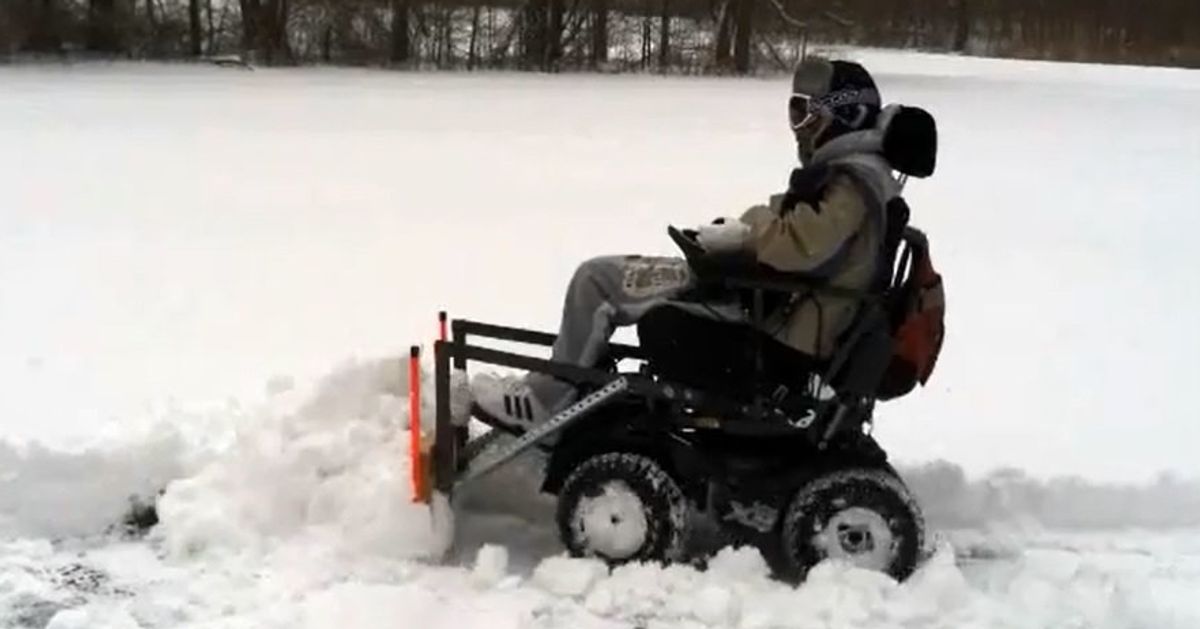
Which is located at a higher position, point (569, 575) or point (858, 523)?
point (858, 523)

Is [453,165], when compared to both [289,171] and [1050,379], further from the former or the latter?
[1050,379]

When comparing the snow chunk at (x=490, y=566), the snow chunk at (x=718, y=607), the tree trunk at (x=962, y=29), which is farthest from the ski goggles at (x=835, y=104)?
the tree trunk at (x=962, y=29)

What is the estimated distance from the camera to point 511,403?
4.14 metres

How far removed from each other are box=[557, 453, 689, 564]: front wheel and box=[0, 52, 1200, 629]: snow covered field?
0.09 metres

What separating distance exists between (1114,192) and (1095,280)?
4211mm

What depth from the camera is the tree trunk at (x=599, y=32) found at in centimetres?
2778

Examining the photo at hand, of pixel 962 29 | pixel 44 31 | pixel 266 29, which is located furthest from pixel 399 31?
pixel 962 29

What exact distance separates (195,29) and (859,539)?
25.4 m

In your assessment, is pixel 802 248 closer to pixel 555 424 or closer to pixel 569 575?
pixel 555 424

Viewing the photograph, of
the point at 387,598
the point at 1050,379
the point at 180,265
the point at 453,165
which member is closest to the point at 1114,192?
the point at 453,165

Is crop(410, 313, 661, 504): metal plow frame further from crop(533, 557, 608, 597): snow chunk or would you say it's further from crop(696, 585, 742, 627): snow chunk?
crop(696, 585, 742, 627): snow chunk

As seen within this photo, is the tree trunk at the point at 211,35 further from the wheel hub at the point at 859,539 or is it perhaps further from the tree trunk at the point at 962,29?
the wheel hub at the point at 859,539

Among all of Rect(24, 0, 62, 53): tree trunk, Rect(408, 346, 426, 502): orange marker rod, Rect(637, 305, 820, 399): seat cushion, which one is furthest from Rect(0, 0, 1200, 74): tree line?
Rect(637, 305, 820, 399): seat cushion

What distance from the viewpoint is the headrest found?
3.82m
